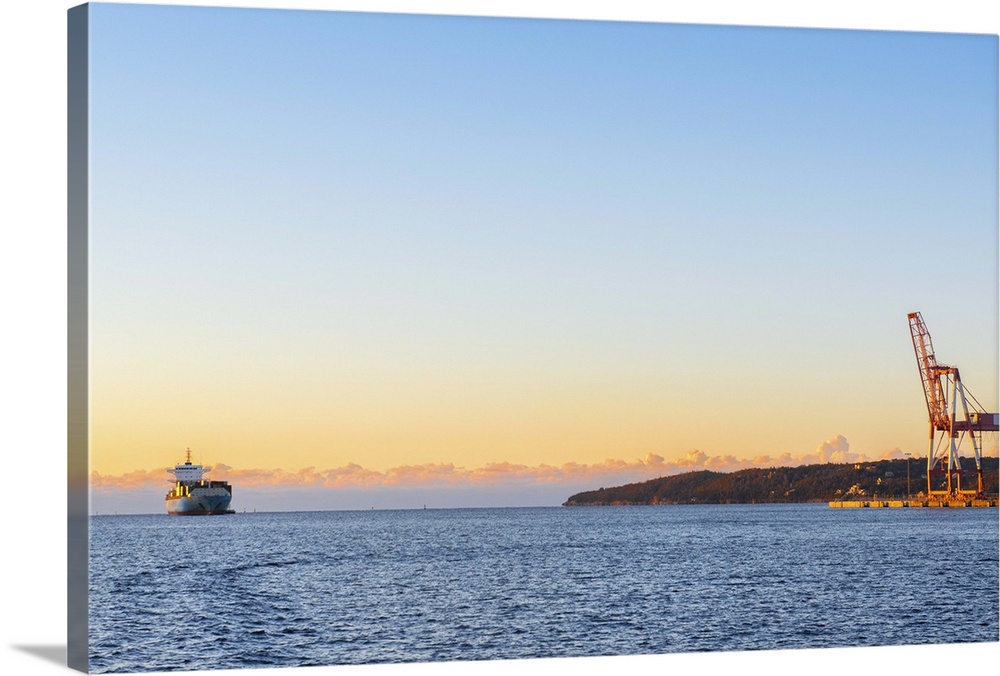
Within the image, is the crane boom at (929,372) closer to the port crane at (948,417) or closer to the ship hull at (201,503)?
Answer: the port crane at (948,417)

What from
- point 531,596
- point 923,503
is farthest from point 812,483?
point 531,596

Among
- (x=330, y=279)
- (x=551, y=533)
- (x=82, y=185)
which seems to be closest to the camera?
(x=82, y=185)

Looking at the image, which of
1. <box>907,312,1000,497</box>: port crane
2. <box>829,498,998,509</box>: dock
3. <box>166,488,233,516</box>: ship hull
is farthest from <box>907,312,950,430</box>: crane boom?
<box>166,488,233,516</box>: ship hull

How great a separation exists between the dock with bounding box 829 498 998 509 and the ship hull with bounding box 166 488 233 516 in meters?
41.4

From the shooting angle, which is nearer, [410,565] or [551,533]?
[410,565]

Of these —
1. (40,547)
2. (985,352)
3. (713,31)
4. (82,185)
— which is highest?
(713,31)

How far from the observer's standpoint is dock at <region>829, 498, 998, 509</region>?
8469 centimetres

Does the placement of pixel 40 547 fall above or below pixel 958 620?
above

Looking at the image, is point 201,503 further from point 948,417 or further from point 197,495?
point 948,417

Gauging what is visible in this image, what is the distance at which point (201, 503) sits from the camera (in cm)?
9281

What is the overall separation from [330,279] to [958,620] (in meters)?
14.2

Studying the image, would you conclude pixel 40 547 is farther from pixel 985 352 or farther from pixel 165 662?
pixel 985 352

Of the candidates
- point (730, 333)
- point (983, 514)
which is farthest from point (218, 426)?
point (983, 514)

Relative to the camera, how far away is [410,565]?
166 ft
